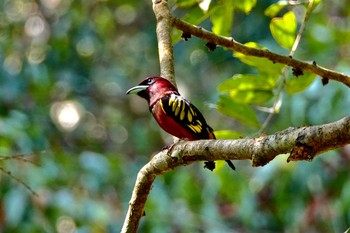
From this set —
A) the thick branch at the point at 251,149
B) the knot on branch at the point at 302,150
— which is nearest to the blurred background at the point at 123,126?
the thick branch at the point at 251,149

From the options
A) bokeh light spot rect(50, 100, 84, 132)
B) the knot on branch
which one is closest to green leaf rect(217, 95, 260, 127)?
the knot on branch

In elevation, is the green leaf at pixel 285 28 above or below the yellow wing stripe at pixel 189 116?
above

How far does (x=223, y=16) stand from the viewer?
9.61 ft

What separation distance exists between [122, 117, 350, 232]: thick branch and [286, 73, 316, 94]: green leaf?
762mm

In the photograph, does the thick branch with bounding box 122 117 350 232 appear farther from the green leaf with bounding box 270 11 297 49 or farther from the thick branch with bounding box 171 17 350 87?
the green leaf with bounding box 270 11 297 49

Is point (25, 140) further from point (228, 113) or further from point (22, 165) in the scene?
point (228, 113)

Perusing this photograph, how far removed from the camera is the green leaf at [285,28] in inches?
107

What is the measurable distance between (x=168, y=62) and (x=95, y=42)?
5.54 meters

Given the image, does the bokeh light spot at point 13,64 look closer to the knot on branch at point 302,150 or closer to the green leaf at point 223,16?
the green leaf at point 223,16

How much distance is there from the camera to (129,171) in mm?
6391

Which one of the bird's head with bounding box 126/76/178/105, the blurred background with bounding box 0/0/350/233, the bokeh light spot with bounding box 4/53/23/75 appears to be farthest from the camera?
the bokeh light spot with bounding box 4/53/23/75

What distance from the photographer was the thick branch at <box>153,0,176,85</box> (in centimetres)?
271

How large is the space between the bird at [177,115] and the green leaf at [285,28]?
41 cm

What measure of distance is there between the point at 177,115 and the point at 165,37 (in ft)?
0.95
